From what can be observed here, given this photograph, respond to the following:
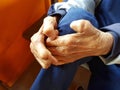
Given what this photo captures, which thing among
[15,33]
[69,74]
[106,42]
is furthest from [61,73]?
[15,33]

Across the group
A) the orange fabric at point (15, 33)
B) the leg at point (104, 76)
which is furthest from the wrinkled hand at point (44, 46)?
the orange fabric at point (15, 33)

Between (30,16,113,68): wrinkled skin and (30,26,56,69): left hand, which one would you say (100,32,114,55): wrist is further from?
(30,26,56,69): left hand

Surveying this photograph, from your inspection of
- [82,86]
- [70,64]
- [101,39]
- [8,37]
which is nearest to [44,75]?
[70,64]

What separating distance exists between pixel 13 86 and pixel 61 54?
80cm

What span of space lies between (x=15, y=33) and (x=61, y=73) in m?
0.51

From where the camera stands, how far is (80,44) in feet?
1.71

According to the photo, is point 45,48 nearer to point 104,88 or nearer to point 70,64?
point 70,64

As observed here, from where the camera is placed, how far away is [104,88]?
2.19ft

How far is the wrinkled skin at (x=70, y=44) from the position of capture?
1.64ft

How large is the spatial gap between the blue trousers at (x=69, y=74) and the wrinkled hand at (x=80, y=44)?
0.04 m

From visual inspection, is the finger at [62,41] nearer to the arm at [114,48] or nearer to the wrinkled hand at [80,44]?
the wrinkled hand at [80,44]

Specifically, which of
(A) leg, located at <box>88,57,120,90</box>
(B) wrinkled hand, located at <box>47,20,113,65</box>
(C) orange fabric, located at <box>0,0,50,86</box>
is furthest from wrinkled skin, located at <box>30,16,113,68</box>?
(C) orange fabric, located at <box>0,0,50,86</box>

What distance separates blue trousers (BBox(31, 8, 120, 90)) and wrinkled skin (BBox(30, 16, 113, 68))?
3 cm

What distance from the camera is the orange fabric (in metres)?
0.91
